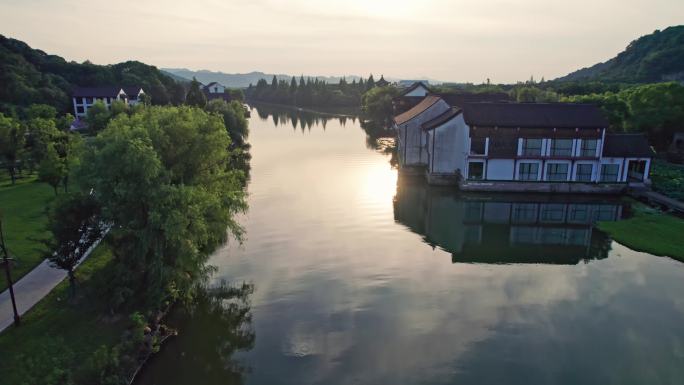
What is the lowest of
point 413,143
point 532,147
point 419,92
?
point 413,143

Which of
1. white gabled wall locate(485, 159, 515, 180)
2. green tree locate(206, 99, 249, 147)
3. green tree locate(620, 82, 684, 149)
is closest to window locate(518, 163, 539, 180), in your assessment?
white gabled wall locate(485, 159, 515, 180)

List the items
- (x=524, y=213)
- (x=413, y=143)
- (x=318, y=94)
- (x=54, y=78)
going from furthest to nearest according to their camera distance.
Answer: (x=318, y=94) < (x=54, y=78) < (x=413, y=143) < (x=524, y=213)

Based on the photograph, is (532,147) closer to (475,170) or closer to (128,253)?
(475,170)

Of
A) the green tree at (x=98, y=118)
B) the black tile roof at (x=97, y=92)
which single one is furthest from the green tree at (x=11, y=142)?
the black tile roof at (x=97, y=92)

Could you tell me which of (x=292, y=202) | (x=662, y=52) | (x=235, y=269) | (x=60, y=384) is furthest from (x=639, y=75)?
(x=60, y=384)

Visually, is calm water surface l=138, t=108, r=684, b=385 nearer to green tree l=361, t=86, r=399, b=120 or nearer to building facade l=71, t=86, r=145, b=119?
green tree l=361, t=86, r=399, b=120

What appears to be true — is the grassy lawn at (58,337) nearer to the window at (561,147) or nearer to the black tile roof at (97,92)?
the window at (561,147)

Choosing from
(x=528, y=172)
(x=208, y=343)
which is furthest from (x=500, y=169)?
(x=208, y=343)
